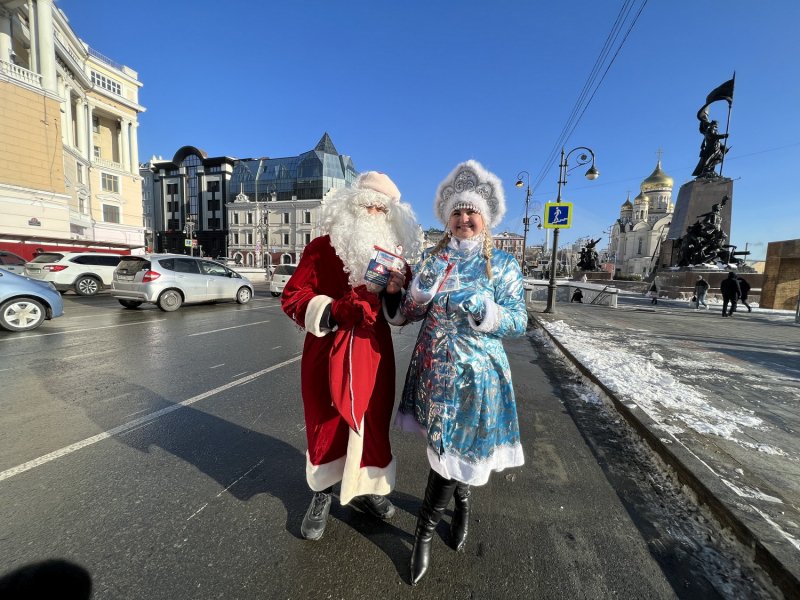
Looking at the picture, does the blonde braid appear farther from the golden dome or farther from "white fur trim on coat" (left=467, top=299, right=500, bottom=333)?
the golden dome

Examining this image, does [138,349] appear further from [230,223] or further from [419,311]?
[230,223]

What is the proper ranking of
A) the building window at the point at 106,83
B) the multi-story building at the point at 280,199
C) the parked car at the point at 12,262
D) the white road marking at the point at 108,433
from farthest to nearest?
the multi-story building at the point at 280,199, the building window at the point at 106,83, the parked car at the point at 12,262, the white road marking at the point at 108,433

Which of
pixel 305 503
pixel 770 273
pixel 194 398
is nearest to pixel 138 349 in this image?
pixel 194 398

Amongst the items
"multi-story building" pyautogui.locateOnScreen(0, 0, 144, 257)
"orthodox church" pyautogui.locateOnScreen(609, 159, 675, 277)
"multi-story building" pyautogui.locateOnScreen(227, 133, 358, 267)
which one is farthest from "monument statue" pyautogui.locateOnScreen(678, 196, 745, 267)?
"orthodox church" pyautogui.locateOnScreen(609, 159, 675, 277)

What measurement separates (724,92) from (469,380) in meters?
33.7

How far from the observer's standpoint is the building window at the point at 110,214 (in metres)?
37.0

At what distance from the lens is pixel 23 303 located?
6930 mm

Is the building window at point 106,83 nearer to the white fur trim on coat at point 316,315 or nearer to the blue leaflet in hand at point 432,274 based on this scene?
the white fur trim on coat at point 316,315

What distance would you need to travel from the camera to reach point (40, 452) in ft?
8.99

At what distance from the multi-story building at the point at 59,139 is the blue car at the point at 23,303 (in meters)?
14.5

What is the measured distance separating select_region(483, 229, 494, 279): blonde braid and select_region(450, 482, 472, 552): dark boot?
1187 millimetres

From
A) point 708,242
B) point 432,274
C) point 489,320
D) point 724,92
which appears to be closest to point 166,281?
point 432,274

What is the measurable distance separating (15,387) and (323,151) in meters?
67.0

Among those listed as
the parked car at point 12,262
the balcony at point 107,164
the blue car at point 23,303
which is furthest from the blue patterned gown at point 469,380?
the balcony at point 107,164
